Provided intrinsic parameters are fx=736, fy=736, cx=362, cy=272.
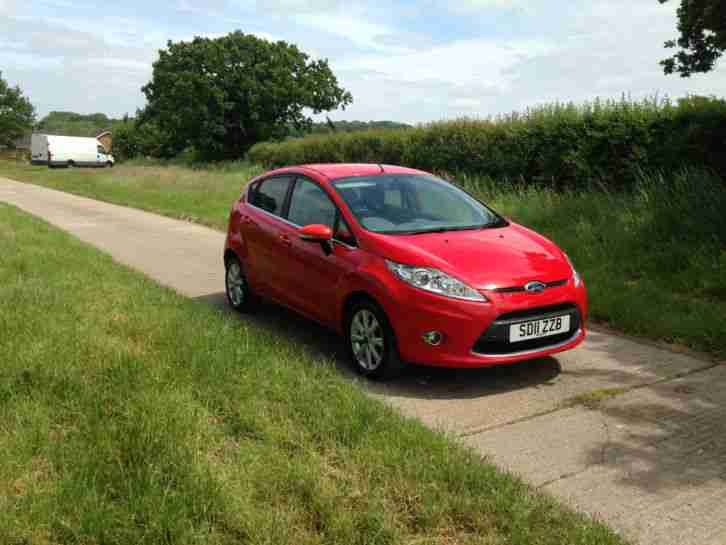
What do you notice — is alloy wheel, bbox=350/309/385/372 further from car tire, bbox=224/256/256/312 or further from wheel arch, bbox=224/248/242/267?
wheel arch, bbox=224/248/242/267

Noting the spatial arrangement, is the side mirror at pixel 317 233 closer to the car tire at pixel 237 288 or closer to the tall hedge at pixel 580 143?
the car tire at pixel 237 288

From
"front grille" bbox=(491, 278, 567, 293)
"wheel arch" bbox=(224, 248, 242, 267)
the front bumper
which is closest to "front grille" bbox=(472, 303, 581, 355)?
the front bumper

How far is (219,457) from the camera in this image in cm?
396

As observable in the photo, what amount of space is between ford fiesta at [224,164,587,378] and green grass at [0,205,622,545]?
56 centimetres

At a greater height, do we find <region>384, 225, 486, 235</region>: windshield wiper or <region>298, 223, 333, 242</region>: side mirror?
<region>384, 225, 486, 235</region>: windshield wiper

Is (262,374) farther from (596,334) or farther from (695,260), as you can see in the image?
(695,260)

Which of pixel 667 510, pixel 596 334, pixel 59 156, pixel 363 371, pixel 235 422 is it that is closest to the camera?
pixel 667 510

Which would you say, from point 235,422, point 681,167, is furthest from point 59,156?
point 235,422

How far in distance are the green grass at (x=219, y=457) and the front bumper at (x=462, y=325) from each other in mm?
569

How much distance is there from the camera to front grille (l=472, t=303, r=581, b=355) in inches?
205

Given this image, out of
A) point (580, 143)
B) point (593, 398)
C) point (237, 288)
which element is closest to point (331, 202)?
point (237, 288)

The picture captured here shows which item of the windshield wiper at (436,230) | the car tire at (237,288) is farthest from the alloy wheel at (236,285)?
the windshield wiper at (436,230)

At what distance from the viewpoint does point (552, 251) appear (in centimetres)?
598

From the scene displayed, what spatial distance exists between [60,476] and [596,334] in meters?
5.07
